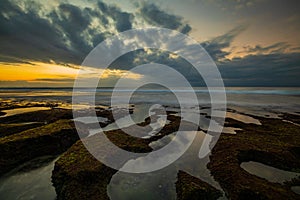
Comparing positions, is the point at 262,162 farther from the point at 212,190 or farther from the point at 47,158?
the point at 47,158

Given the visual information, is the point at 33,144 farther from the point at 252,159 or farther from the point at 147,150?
the point at 252,159

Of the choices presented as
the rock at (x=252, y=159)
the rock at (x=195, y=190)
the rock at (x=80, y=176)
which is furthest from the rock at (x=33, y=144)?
the rock at (x=252, y=159)

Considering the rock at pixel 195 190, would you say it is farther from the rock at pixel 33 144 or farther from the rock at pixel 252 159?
the rock at pixel 33 144

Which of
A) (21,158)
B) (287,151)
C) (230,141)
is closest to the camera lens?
(21,158)

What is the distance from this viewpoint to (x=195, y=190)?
8.57m

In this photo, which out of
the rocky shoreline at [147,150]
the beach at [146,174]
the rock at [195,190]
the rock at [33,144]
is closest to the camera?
the rock at [195,190]

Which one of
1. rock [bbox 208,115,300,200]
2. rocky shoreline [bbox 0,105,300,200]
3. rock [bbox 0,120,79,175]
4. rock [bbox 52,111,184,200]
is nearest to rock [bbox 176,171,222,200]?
rocky shoreline [bbox 0,105,300,200]

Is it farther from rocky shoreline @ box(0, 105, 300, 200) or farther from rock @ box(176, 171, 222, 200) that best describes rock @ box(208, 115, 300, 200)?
rock @ box(176, 171, 222, 200)

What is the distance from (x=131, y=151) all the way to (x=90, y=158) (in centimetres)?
350

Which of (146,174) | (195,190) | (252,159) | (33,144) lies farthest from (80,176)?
(252,159)

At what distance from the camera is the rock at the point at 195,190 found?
836cm

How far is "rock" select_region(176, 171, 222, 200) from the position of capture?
836cm

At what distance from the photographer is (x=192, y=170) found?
37.1 feet

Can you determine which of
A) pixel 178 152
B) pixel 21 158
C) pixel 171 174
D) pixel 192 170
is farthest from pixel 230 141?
pixel 21 158
